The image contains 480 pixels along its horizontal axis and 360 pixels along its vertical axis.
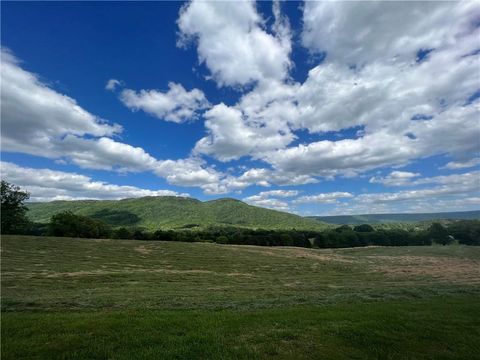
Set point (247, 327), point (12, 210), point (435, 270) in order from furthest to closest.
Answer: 1. point (12, 210)
2. point (435, 270)
3. point (247, 327)

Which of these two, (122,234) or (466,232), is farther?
(466,232)

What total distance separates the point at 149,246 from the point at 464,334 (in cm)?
5893

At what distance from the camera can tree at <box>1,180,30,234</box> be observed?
78775mm

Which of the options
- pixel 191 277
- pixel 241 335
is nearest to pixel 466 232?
pixel 191 277

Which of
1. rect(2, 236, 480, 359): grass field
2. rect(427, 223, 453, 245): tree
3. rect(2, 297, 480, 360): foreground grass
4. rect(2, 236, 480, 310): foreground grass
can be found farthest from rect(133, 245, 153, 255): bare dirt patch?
rect(427, 223, 453, 245): tree

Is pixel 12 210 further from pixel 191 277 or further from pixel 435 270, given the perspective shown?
pixel 435 270

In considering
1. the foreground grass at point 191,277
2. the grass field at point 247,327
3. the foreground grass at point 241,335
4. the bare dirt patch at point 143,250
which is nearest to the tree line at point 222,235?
the foreground grass at point 191,277

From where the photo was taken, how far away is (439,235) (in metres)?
126

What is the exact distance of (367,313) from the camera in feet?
47.3

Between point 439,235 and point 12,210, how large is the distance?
146 meters

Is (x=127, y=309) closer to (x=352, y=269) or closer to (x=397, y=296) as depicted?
(x=397, y=296)

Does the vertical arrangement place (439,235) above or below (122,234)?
above

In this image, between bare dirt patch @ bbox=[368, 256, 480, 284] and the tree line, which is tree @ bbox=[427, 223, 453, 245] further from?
bare dirt patch @ bbox=[368, 256, 480, 284]

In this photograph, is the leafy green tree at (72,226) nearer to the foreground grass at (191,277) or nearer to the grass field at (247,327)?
the foreground grass at (191,277)
